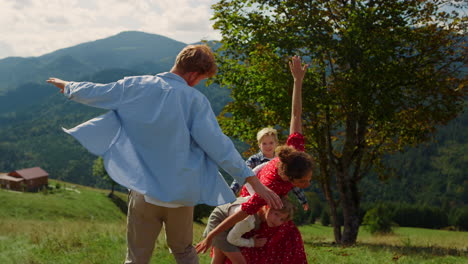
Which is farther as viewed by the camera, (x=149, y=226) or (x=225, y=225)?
(x=225, y=225)

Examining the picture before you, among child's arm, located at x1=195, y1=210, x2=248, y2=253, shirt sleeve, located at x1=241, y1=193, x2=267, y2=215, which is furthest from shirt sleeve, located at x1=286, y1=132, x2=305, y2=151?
child's arm, located at x1=195, y1=210, x2=248, y2=253

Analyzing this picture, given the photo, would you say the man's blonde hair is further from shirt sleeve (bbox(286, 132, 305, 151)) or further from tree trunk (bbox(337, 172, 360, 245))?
tree trunk (bbox(337, 172, 360, 245))

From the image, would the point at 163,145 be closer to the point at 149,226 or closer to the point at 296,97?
the point at 149,226

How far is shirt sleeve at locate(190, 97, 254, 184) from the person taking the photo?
3.25 meters

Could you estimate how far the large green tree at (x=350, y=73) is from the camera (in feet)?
48.9

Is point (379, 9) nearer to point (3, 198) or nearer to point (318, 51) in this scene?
Answer: point (318, 51)

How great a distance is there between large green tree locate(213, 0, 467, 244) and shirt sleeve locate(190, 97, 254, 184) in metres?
11.8

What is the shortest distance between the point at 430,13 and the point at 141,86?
15.9 meters

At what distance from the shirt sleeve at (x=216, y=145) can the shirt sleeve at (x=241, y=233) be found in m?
1.30

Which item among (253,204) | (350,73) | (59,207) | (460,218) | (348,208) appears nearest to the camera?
(253,204)

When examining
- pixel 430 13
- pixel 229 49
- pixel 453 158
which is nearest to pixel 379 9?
pixel 430 13

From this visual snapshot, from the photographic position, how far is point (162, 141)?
327cm

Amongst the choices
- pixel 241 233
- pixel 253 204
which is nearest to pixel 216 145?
pixel 253 204

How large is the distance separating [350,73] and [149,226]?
42.8ft
